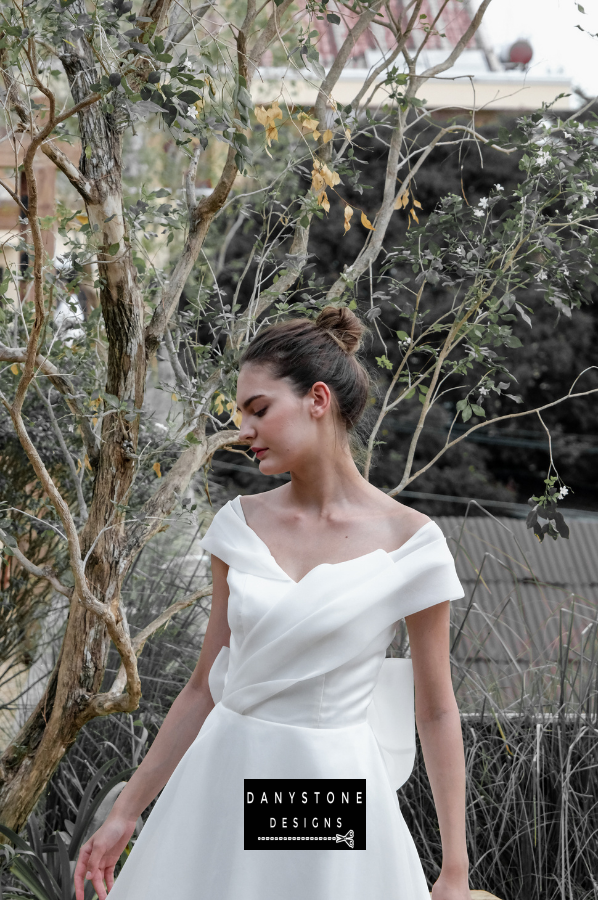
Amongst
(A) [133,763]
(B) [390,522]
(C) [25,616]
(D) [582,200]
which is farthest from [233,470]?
(B) [390,522]

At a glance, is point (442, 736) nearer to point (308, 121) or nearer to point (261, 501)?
point (261, 501)

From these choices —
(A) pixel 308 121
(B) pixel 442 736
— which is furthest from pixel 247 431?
(A) pixel 308 121

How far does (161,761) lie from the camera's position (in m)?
1.40

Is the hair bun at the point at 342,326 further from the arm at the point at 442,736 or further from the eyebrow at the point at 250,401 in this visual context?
the arm at the point at 442,736

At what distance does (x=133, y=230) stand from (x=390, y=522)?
3.89 feet

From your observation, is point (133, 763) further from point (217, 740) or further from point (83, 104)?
point (83, 104)

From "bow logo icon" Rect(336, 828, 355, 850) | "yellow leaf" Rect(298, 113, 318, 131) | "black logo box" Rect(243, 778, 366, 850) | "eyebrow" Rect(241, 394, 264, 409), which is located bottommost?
"bow logo icon" Rect(336, 828, 355, 850)

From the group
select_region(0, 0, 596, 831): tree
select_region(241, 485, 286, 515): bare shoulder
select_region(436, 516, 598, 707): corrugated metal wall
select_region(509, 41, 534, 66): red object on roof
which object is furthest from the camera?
select_region(509, 41, 534, 66): red object on roof

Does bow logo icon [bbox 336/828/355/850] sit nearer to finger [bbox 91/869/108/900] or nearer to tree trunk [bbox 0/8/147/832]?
finger [bbox 91/869/108/900]

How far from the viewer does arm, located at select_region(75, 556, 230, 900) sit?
1.38m

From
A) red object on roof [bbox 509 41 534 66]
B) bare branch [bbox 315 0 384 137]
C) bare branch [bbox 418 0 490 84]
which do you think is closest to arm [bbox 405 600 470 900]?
bare branch [bbox 315 0 384 137]

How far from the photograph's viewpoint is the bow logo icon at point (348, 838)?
4.10ft

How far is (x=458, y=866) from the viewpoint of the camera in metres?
1.24

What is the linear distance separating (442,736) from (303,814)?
235 mm
